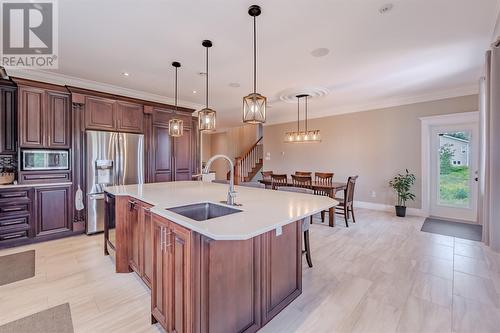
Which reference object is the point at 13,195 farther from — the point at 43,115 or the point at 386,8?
the point at 386,8

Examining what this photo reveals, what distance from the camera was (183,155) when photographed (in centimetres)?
488

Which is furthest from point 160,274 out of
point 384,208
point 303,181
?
point 384,208

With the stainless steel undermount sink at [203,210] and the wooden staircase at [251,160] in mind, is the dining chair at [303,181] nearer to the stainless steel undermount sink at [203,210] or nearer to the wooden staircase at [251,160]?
the stainless steel undermount sink at [203,210]

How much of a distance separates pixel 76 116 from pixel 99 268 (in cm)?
253

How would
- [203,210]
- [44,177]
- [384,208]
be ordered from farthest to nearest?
[384,208], [44,177], [203,210]

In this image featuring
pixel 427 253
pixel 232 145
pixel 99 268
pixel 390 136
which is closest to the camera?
pixel 99 268

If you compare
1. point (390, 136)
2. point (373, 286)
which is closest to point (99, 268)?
point (373, 286)

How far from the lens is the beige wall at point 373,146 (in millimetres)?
4941

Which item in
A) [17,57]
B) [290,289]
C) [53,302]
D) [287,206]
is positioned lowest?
[53,302]

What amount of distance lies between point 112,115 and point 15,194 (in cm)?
178

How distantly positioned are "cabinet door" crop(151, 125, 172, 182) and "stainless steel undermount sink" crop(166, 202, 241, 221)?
287cm

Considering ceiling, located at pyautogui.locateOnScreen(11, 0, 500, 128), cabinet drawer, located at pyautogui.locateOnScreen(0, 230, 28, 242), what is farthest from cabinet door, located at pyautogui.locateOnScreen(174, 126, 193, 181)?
cabinet drawer, located at pyautogui.locateOnScreen(0, 230, 28, 242)

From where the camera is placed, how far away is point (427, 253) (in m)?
3.02

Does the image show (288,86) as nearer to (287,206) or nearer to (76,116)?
(287,206)
